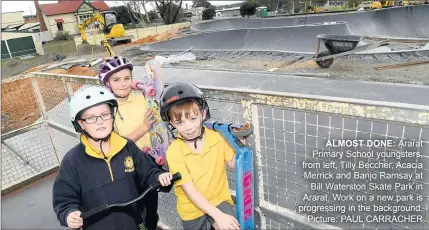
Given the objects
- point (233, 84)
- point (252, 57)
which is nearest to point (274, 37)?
point (252, 57)

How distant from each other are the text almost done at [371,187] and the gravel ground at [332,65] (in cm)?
724

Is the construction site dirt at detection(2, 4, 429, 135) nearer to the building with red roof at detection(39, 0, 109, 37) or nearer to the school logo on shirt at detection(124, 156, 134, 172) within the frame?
the school logo on shirt at detection(124, 156, 134, 172)

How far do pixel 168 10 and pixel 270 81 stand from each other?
38628 mm

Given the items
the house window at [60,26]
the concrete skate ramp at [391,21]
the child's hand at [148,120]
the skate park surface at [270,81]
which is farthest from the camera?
the house window at [60,26]

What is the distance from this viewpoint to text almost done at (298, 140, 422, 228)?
2.21 metres

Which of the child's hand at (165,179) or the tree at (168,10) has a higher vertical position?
the tree at (168,10)

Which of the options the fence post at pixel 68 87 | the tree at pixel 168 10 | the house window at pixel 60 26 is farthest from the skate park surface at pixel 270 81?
the house window at pixel 60 26

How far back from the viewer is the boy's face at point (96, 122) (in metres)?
2.20

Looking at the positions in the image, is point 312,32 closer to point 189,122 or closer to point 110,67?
point 110,67


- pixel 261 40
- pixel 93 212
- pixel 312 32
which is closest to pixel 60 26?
pixel 261 40

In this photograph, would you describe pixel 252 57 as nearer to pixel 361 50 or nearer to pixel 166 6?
pixel 361 50

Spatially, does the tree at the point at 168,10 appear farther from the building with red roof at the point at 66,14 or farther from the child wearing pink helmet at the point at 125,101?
the child wearing pink helmet at the point at 125,101

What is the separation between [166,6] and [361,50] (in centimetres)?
3890

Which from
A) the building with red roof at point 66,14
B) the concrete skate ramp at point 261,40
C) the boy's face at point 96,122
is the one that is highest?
the building with red roof at point 66,14
